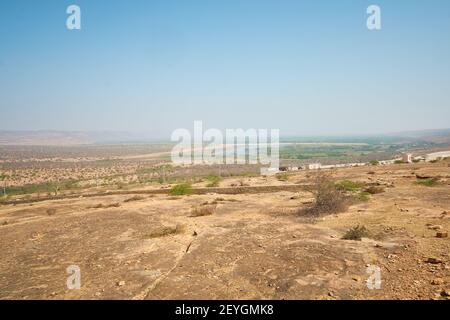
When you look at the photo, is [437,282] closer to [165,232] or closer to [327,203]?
[327,203]

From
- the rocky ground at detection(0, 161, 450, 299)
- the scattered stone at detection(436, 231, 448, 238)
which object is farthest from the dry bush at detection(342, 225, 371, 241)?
the scattered stone at detection(436, 231, 448, 238)

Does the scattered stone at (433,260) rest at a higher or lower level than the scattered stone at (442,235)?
lower

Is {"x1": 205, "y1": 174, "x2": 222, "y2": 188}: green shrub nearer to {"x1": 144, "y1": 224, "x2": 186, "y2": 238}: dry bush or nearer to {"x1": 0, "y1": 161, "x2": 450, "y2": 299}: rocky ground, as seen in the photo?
{"x1": 0, "y1": 161, "x2": 450, "y2": 299}: rocky ground

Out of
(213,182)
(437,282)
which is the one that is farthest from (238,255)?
(213,182)

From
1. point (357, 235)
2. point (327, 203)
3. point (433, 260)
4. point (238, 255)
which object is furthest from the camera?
point (327, 203)

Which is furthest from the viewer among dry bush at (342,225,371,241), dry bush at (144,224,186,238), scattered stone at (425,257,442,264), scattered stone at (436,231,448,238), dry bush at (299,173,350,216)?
dry bush at (299,173,350,216)

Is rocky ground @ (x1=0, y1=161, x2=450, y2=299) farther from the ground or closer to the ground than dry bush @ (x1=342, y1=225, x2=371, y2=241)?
closer to the ground

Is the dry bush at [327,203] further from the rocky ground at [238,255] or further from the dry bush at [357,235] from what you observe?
the dry bush at [357,235]

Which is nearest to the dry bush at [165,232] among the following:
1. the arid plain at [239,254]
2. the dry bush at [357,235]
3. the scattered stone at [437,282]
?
the arid plain at [239,254]
